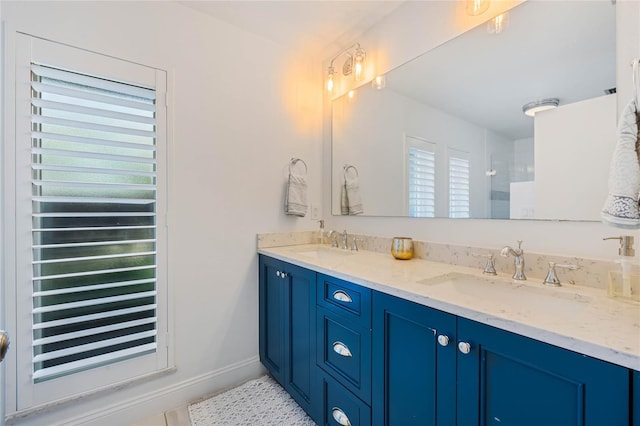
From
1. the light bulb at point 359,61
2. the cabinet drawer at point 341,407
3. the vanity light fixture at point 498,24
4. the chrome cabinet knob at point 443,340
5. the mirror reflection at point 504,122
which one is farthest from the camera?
the light bulb at point 359,61

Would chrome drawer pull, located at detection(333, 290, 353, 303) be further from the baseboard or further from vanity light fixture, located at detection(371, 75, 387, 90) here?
vanity light fixture, located at detection(371, 75, 387, 90)

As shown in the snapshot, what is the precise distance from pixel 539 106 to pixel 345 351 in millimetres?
1364

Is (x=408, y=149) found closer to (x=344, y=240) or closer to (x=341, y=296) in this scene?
(x=344, y=240)

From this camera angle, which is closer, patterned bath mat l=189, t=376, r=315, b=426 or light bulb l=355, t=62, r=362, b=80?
patterned bath mat l=189, t=376, r=315, b=426

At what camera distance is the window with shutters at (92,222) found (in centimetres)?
139

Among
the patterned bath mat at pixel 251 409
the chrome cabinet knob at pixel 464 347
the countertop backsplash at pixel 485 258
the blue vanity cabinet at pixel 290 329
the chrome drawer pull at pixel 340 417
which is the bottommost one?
the patterned bath mat at pixel 251 409

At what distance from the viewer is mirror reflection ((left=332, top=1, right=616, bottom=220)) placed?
3.71 feet

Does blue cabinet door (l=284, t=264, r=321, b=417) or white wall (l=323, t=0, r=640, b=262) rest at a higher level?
white wall (l=323, t=0, r=640, b=262)

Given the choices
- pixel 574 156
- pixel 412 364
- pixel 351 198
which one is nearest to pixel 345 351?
pixel 412 364

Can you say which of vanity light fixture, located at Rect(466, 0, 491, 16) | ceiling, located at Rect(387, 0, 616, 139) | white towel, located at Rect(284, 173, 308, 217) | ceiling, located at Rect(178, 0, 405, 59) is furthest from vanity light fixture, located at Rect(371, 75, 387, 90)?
white towel, located at Rect(284, 173, 308, 217)

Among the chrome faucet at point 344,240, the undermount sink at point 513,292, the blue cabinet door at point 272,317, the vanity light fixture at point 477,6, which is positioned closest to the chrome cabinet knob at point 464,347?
the undermount sink at point 513,292

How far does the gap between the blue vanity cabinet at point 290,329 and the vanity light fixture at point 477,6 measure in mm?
1526

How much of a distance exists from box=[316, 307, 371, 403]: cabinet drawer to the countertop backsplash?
637mm

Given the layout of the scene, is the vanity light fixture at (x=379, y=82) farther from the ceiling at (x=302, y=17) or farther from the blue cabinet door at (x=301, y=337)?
the blue cabinet door at (x=301, y=337)
